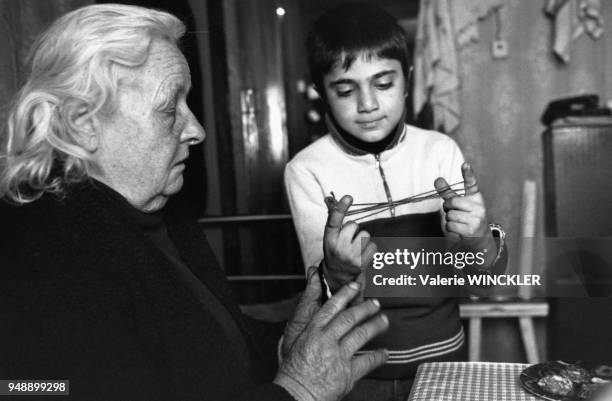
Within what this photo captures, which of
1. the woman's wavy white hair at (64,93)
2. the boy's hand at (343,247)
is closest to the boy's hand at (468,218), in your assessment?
the boy's hand at (343,247)

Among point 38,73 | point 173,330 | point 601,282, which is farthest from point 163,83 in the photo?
point 601,282

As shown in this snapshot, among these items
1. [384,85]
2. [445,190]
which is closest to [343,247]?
[445,190]

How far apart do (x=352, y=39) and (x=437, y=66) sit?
98cm

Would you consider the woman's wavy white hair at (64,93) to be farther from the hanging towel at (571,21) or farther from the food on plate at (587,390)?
the hanging towel at (571,21)

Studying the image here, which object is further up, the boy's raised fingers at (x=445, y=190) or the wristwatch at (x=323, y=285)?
the boy's raised fingers at (x=445, y=190)

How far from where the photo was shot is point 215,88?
4.55 feet

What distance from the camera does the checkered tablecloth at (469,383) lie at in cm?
81

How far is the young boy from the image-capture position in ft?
3.23

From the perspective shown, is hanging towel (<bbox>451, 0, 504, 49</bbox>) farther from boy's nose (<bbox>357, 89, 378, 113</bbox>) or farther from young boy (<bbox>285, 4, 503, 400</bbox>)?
boy's nose (<bbox>357, 89, 378, 113</bbox>)

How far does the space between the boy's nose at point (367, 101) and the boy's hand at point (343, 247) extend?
0.22 metres

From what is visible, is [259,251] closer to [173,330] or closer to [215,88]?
[215,88]

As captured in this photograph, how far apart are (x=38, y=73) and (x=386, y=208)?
66cm

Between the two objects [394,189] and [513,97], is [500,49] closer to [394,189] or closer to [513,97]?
[513,97]

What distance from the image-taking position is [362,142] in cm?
105
